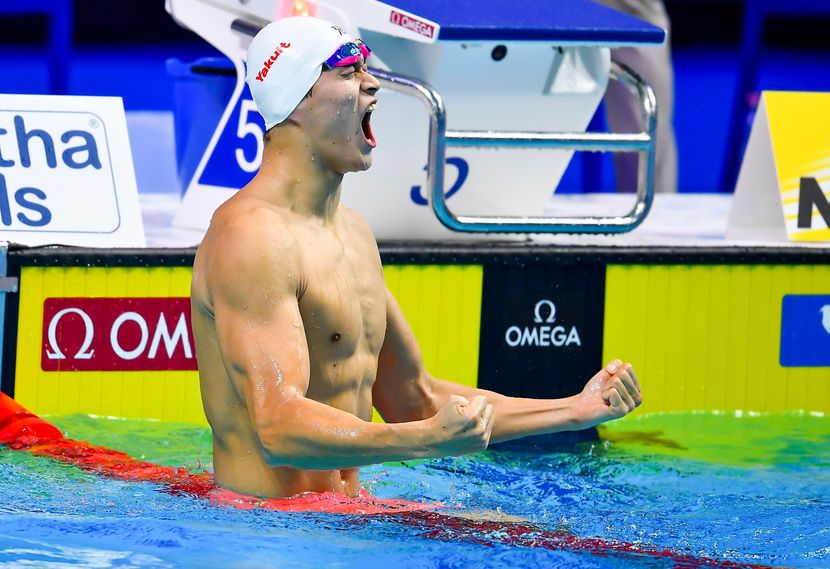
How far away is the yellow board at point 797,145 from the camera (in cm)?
485

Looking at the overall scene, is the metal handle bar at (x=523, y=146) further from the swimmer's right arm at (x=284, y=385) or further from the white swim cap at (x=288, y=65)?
the swimmer's right arm at (x=284, y=385)

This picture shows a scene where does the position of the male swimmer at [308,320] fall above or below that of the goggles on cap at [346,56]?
below

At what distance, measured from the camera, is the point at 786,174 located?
192 inches

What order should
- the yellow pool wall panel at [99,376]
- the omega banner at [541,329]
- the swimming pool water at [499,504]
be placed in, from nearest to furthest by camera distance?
the swimming pool water at [499,504] < the yellow pool wall panel at [99,376] < the omega banner at [541,329]

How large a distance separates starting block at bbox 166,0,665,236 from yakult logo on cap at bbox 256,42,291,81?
1.39m

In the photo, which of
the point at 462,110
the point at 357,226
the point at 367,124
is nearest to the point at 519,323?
the point at 462,110

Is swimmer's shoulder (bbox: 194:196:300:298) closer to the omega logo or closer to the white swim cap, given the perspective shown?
the white swim cap

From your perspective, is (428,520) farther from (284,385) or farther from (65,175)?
(65,175)

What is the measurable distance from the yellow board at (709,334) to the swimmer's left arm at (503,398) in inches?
59.4

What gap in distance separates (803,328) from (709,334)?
1.03 ft

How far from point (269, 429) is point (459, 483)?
1.32 m

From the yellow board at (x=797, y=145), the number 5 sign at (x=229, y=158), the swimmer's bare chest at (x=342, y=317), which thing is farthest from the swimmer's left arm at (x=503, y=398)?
the yellow board at (x=797, y=145)

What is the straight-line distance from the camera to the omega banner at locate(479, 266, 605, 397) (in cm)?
446

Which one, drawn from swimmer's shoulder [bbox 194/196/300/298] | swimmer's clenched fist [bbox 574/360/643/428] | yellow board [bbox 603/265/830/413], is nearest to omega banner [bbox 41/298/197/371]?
yellow board [bbox 603/265/830/413]
